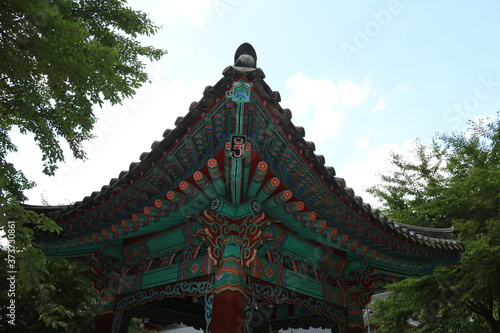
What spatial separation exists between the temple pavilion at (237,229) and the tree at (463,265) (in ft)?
14.6

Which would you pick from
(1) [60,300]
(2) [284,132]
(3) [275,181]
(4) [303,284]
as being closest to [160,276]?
(4) [303,284]

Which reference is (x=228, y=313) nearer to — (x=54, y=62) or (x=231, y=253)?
(x=231, y=253)

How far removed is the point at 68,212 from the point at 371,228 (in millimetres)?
4460

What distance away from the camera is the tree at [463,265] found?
10.6m

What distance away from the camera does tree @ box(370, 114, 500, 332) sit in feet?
34.9

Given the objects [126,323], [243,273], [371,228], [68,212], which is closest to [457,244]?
[371,228]

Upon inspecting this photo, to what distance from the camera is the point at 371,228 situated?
5984mm

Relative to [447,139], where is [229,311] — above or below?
below

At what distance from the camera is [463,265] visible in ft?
35.6

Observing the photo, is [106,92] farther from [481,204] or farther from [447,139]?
[447,139]

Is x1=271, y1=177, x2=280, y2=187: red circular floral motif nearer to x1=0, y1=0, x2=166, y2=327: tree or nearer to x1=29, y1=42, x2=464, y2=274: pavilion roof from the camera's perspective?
x1=29, y1=42, x2=464, y2=274: pavilion roof

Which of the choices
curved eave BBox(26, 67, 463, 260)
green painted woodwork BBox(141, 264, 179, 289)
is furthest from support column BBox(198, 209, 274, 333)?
green painted woodwork BBox(141, 264, 179, 289)

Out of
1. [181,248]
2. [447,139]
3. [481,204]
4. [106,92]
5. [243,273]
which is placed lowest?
[243,273]

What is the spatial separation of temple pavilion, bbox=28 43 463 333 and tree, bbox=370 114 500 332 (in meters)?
4.44
